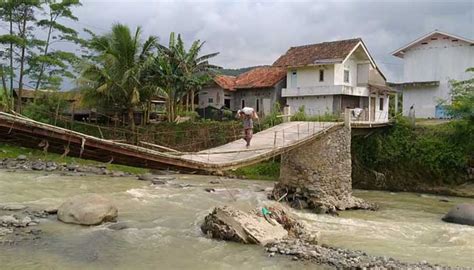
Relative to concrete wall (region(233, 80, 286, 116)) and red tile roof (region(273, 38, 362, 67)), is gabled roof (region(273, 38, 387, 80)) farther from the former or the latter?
concrete wall (region(233, 80, 286, 116))

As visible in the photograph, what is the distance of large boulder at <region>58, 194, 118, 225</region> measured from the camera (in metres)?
12.9

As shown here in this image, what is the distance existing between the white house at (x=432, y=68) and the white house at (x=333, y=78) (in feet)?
8.92

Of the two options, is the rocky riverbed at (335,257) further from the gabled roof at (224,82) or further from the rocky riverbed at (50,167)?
the gabled roof at (224,82)

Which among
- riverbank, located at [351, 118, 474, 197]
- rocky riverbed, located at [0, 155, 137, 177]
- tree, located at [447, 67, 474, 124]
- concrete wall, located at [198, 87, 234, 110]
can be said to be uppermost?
concrete wall, located at [198, 87, 234, 110]

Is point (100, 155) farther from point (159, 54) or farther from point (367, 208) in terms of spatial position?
point (159, 54)

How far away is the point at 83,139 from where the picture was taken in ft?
30.7

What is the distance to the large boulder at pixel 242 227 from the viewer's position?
1179 centimetres

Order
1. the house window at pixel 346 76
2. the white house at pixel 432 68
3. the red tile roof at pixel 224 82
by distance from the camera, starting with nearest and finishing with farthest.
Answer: the white house at pixel 432 68 < the house window at pixel 346 76 < the red tile roof at pixel 224 82

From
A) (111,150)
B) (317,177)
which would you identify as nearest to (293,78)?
(317,177)

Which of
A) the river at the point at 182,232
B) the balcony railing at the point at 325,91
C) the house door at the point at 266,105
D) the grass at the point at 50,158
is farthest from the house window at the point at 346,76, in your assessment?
the grass at the point at 50,158

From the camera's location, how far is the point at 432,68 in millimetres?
29641

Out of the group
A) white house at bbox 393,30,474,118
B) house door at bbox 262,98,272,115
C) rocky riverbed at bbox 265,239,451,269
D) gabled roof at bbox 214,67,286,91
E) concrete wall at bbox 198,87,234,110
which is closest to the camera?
rocky riverbed at bbox 265,239,451,269

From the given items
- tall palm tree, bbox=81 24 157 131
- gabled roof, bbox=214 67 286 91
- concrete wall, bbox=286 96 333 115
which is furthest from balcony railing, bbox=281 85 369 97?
tall palm tree, bbox=81 24 157 131

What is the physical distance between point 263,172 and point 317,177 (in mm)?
9496
